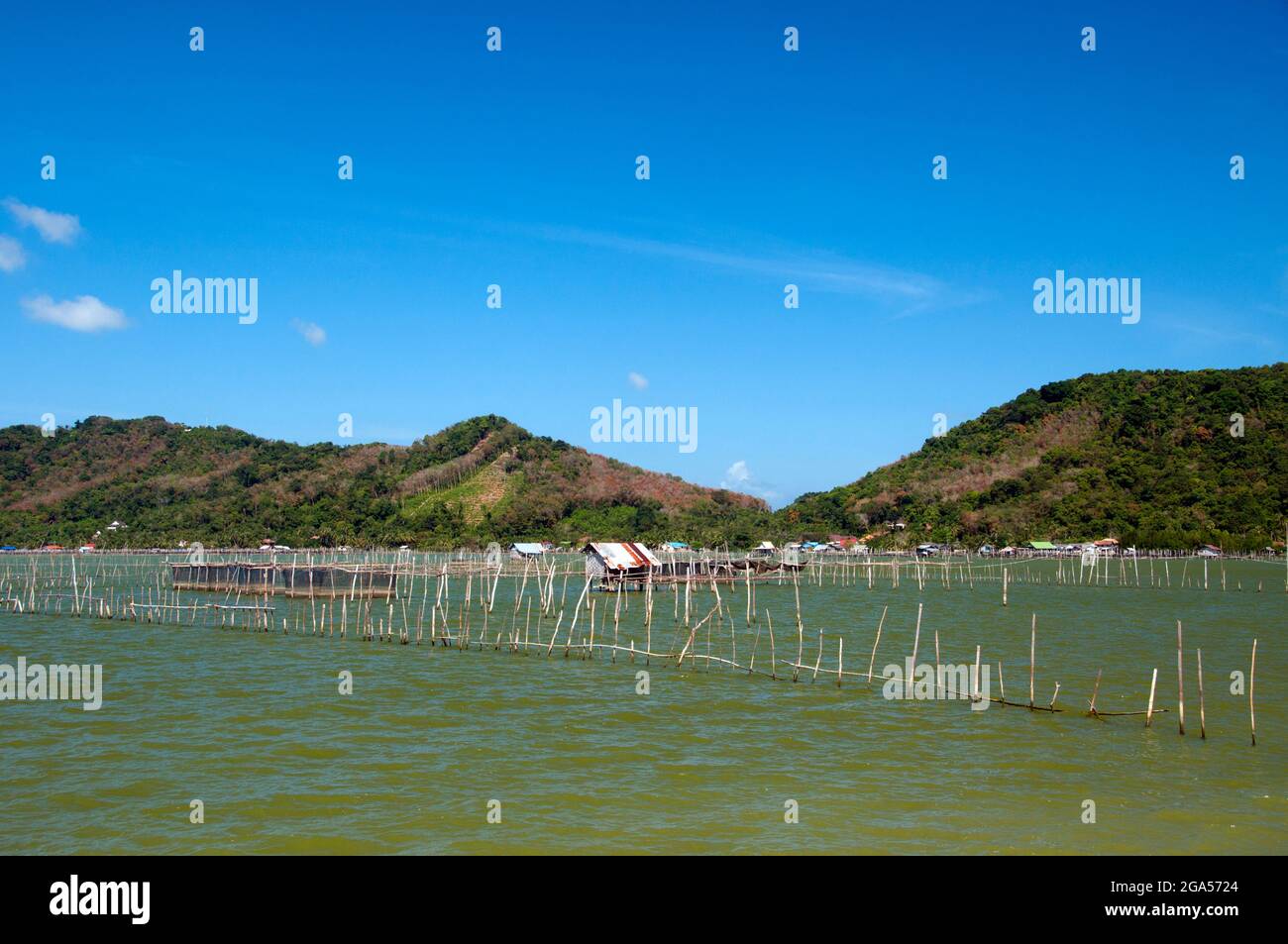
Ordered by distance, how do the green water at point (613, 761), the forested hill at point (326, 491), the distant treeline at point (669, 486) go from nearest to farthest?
the green water at point (613, 761) → the distant treeline at point (669, 486) → the forested hill at point (326, 491)

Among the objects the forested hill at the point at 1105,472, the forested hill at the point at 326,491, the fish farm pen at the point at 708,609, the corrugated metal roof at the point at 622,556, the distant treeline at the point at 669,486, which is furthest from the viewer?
the forested hill at the point at 326,491

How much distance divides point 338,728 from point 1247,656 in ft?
55.5

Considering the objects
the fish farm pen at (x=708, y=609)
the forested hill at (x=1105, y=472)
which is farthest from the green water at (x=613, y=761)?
the forested hill at (x=1105, y=472)

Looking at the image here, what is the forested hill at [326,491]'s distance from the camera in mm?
73875

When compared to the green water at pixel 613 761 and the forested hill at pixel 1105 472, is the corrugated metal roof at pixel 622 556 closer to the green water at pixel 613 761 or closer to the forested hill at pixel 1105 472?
the green water at pixel 613 761

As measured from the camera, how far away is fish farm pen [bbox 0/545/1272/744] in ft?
53.8

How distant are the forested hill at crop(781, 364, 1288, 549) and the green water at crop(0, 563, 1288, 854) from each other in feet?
137

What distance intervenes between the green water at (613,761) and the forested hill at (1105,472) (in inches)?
1644

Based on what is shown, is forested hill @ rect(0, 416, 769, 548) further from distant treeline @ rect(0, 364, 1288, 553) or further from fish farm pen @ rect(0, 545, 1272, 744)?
fish farm pen @ rect(0, 545, 1272, 744)

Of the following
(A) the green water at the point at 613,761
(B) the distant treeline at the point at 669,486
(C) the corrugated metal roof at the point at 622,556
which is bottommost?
(A) the green water at the point at 613,761

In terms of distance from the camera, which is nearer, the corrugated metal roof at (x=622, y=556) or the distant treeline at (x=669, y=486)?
the corrugated metal roof at (x=622, y=556)

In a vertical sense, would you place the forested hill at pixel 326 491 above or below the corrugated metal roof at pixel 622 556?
above

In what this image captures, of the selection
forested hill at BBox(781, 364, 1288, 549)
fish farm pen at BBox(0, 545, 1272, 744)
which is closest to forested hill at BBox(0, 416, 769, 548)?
forested hill at BBox(781, 364, 1288, 549)

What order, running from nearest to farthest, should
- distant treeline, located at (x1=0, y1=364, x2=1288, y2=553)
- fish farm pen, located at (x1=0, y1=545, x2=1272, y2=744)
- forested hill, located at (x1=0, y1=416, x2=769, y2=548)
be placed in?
fish farm pen, located at (x1=0, y1=545, x2=1272, y2=744) < distant treeline, located at (x1=0, y1=364, x2=1288, y2=553) < forested hill, located at (x1=0, y1=416, x2=769, y2=548)
